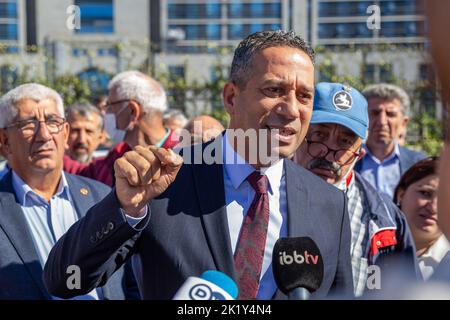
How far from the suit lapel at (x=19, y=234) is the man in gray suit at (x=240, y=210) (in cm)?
87

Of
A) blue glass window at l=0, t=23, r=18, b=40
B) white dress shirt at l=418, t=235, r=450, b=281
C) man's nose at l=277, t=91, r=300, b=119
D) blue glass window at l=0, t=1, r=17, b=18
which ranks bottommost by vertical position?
white dress shirt at l=418, t=235, r=450, b=281

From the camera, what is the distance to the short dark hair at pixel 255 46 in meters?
2.53

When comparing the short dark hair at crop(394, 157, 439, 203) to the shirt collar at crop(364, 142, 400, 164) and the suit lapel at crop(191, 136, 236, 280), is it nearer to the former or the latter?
the shirt collar at crop(364, 142, 400, 164)

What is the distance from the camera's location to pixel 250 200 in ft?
8.16

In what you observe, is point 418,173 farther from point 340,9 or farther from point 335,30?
point 335,30

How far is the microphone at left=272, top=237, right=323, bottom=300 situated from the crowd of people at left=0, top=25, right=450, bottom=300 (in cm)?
16

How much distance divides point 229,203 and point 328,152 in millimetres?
1165

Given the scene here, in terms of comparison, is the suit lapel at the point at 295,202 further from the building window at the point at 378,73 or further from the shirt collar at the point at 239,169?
the building window at the point at 378,73

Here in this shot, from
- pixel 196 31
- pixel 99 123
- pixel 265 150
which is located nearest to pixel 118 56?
pixel 99 123

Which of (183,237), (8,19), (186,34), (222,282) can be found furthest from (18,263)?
(186,34)

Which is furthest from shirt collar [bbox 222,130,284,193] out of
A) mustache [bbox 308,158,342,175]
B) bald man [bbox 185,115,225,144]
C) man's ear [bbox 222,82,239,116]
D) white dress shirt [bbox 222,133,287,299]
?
bald man [bbox 185,115,225,144]

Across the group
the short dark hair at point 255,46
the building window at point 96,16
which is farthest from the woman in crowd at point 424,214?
the building window at point 96,16

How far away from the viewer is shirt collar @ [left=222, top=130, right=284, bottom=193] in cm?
251
